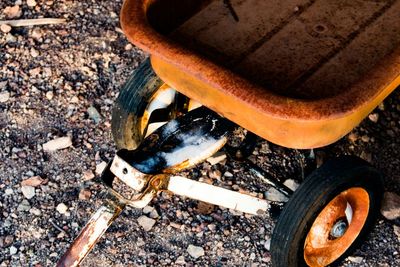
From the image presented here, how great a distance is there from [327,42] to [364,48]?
0.13m

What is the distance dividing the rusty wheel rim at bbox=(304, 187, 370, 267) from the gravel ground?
0.39ft

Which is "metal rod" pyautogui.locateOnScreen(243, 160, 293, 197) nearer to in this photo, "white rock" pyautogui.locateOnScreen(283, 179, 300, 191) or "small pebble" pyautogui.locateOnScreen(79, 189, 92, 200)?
"white rock" pyautogui.locateOnScreen(283, 179, 300, 191)

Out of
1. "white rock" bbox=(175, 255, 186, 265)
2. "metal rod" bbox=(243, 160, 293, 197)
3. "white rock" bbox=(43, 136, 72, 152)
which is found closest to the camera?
"metal rod" bbox=(243, 160, 293, 197)

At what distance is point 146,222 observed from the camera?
296 cm

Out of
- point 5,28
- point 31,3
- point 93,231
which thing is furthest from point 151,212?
point 31,3

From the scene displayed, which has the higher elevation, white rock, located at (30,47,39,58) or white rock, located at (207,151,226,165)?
white rock, located at (30,47,39,58)

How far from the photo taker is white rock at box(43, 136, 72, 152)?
324 centimetres

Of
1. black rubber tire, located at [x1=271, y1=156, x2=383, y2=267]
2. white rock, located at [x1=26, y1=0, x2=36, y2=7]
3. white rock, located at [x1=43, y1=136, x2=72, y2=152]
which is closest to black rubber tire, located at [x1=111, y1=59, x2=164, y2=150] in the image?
white rock, located at [x1=43, y1=136, x2=72, y2=152]

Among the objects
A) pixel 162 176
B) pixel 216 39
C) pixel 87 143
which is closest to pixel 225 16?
pixel 216 39

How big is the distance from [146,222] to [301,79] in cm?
98

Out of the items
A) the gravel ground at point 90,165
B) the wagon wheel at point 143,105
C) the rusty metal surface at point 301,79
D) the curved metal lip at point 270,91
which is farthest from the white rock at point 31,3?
the curved metal lip at point 270,91

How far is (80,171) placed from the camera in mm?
3150

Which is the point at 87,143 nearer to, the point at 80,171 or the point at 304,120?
the point at 80,171

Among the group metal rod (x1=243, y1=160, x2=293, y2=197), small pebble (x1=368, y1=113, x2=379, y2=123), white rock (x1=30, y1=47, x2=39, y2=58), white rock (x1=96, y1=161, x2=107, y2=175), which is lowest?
white rock (x1=96, y1=161, x2=107, y2=175)
